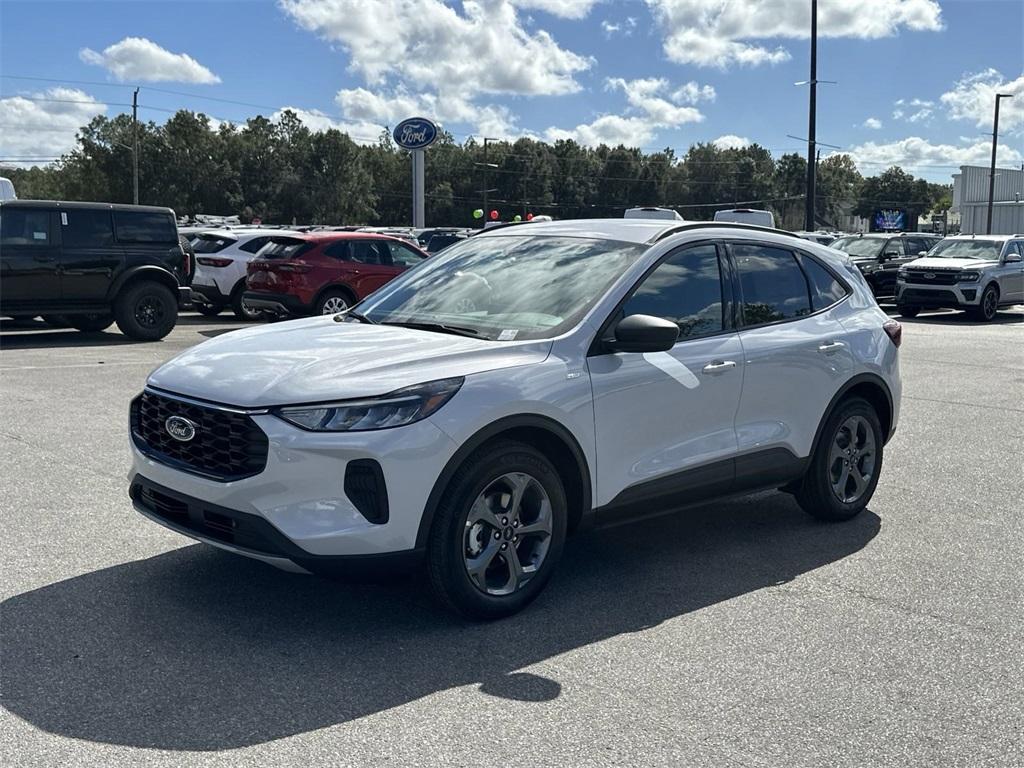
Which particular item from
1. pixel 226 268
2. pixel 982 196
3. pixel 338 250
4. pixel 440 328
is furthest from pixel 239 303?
pixel 982 196

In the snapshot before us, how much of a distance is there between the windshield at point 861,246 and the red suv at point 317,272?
13.9 metres

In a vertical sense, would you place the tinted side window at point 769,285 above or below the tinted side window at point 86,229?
below

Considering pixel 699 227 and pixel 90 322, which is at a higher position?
pixel 699 227

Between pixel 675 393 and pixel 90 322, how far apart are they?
13.1m

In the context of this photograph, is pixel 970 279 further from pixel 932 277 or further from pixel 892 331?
pixel 892 331

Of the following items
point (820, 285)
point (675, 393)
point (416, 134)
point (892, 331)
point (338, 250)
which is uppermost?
point (416, 134)

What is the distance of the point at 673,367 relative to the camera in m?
5.07

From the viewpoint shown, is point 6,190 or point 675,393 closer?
point 675,393

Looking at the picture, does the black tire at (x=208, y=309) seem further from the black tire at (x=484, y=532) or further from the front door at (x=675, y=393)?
the black tire at (x=484, y=532)

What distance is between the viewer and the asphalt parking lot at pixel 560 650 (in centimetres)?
347

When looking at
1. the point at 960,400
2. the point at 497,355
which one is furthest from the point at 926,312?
the point at 497,355

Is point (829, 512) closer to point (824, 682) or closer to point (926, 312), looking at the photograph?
point (824, 682)

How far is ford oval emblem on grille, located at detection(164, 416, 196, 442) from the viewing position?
4348 millimetres

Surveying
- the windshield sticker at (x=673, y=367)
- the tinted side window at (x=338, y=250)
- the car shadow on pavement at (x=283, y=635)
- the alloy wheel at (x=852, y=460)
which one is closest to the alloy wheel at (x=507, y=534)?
the car shadow on pavement at (x=283, y=635)
